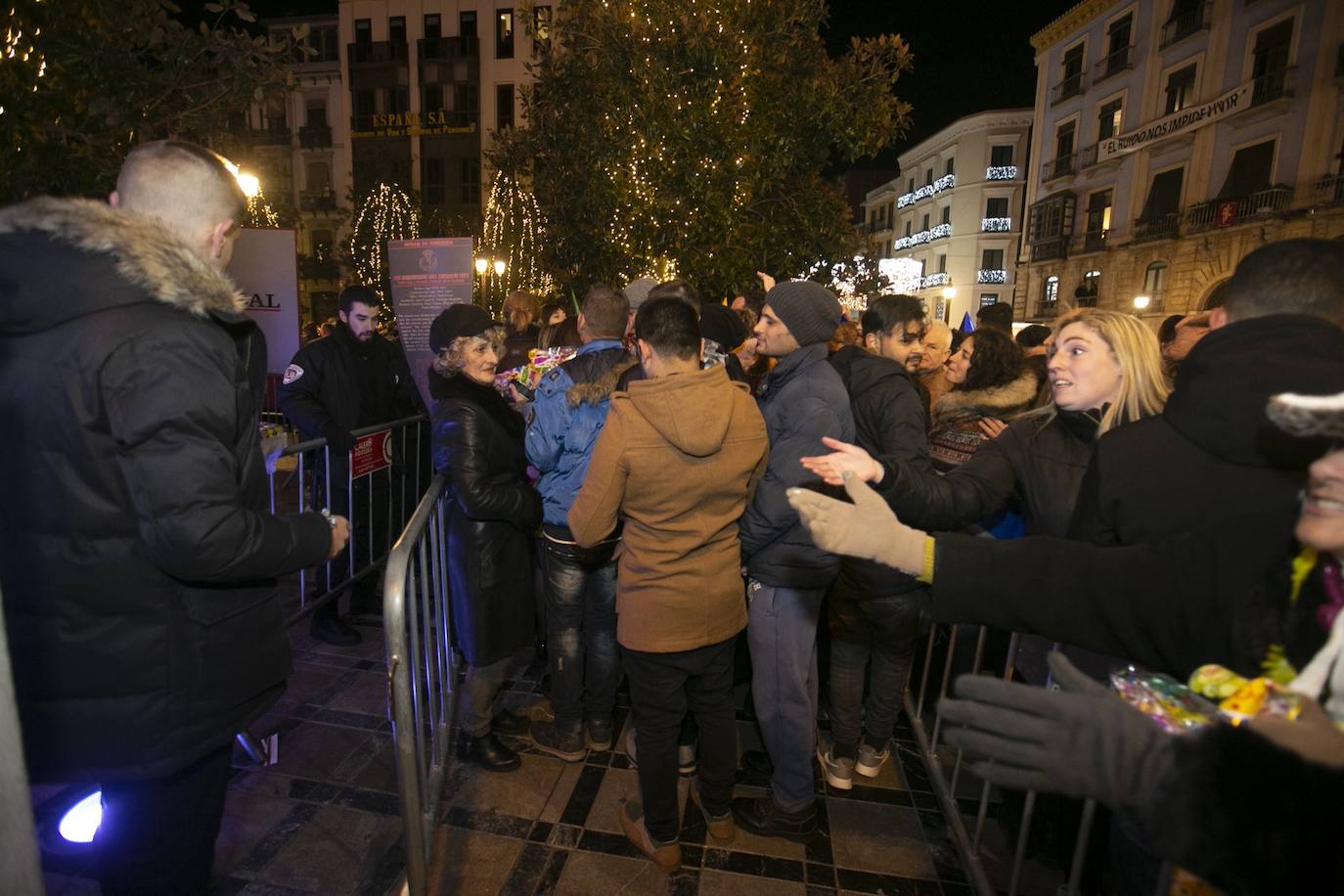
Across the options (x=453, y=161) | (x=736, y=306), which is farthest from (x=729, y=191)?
(x=453, y=161)

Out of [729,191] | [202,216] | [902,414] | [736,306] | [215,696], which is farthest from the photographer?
[729,191]

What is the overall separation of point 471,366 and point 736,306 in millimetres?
2502

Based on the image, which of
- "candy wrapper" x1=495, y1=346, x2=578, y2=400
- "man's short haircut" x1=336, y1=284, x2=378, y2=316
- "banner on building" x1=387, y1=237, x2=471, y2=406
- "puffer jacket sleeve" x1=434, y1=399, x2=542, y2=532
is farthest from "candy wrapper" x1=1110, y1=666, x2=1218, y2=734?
"banner on building" x1=387, y1=237, x2=471, y2=406

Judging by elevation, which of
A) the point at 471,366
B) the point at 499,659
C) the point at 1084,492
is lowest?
the point at 499,659

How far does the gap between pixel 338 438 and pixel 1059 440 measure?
4.35 m

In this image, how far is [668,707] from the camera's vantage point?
269cm

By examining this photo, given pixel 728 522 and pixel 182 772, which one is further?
pixel 728 522

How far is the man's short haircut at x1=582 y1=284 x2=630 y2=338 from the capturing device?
11.3 ft

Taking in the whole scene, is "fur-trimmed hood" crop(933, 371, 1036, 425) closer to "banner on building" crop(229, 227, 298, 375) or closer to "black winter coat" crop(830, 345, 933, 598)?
"black winter coat" crop(830, 345, 933, 598)

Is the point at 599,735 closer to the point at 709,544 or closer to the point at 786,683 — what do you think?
the point at 786,683

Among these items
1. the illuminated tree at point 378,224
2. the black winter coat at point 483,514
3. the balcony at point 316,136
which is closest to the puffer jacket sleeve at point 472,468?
the black winter coat at point 483,514

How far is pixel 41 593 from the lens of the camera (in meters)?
1.64

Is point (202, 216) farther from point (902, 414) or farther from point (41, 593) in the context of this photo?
point (902, 414)

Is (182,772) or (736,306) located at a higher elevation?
(736,306)
